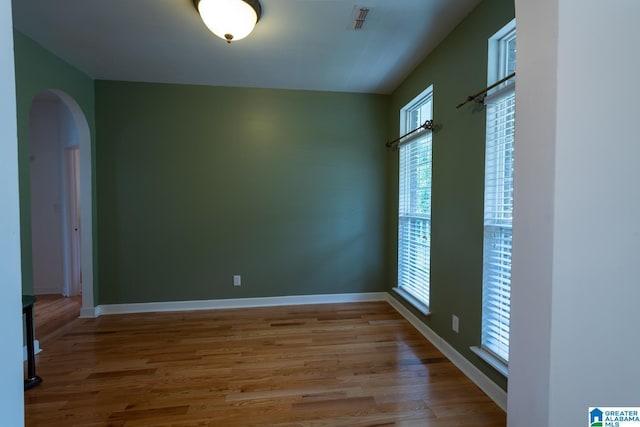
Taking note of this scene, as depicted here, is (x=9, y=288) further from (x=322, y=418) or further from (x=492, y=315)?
(x=492, y=315)

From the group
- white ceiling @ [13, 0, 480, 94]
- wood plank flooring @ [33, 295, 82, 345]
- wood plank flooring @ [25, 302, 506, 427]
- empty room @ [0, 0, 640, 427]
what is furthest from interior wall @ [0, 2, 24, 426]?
wood plank flooring @ [33, 295, 82, 345]

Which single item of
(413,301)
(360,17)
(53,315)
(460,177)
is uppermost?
(360,17)

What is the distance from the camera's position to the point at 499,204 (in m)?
1.78

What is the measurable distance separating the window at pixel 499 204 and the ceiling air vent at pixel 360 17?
876 millimetres

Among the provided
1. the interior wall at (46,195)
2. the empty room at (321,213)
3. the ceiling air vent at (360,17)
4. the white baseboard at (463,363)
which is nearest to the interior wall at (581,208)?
the empty room at (321,213)

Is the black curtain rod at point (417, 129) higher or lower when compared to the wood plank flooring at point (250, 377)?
higher

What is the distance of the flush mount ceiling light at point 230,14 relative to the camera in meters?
1.76

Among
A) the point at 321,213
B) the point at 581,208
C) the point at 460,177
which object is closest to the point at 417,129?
the point at 460,177

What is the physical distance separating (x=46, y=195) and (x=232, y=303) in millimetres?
3093

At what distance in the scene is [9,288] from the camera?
2.39ft

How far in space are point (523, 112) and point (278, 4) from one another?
5.73 feet

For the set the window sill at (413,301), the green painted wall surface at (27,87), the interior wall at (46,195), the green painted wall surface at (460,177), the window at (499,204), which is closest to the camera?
the window at (499,204)

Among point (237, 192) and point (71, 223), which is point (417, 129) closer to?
point (237, 192)

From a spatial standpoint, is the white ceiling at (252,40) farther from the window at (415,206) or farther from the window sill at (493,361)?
the window sill at (493,361)
